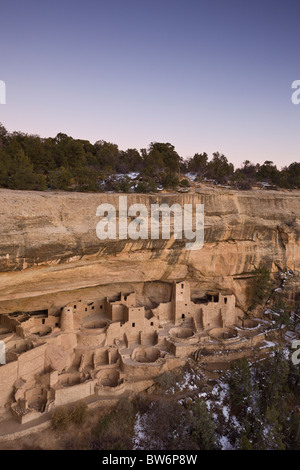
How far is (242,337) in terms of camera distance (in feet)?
48.4

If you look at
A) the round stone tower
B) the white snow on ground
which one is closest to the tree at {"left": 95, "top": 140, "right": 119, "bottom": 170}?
the round stone tower

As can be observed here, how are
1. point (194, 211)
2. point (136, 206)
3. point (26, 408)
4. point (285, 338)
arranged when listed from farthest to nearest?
point (285, 338) < point (194, 211) < point (136, 206) < point (26, 408)

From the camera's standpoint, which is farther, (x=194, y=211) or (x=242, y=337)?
(x=242, y=337)

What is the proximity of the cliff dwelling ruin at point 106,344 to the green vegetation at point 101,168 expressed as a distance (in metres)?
5.88

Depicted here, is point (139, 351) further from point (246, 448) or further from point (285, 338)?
point (285, 338)

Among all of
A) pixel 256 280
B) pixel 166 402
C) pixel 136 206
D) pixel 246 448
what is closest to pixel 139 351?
pixel 166 402

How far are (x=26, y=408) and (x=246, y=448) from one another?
7.73 metres

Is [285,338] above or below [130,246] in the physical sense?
below

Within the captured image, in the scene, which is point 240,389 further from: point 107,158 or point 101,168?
point 107,158

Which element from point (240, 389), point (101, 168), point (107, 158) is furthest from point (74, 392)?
point (107, 158)

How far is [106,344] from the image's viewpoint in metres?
13.2

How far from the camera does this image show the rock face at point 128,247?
33.2 feet

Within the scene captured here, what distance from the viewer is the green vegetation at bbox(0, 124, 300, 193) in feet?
45.4

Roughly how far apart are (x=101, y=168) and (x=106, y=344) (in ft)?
42.2
